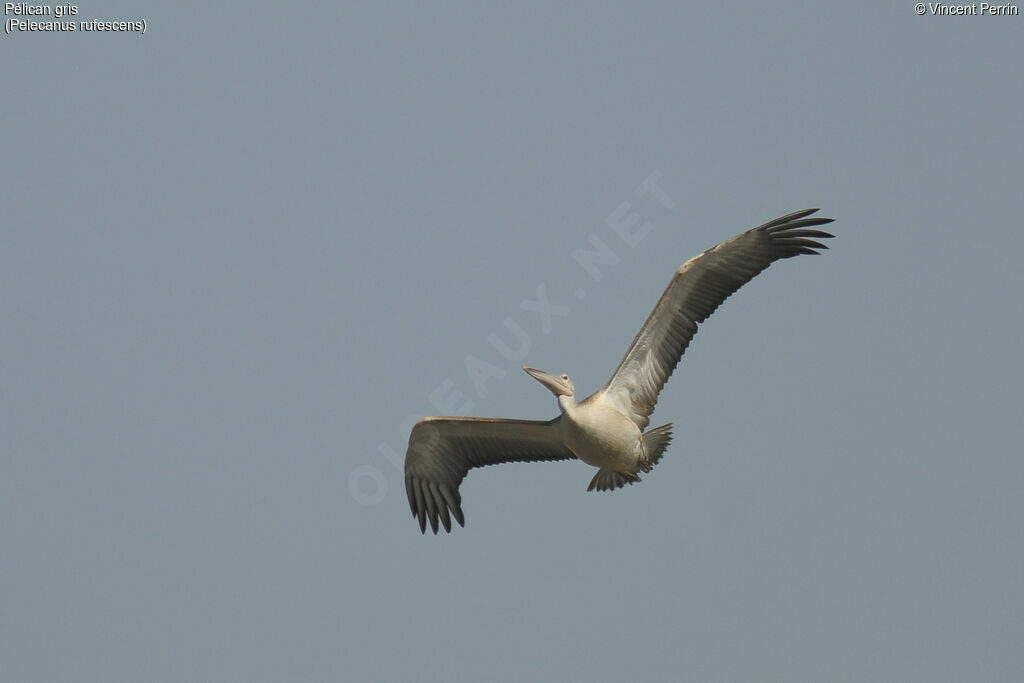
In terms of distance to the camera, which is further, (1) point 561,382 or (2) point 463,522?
(2) point 463,522

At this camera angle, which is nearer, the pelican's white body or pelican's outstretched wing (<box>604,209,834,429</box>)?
the pelican's white body

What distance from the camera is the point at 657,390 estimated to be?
1895 cm

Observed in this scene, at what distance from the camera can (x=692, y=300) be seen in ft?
61.8

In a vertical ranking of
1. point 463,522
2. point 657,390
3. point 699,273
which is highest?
point 699,273

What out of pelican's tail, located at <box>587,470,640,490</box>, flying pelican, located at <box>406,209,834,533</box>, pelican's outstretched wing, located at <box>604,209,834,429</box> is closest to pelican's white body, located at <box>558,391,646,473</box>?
flying pelican, located at <box>406,209,834,533</box>

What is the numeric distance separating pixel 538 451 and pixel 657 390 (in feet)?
5.82

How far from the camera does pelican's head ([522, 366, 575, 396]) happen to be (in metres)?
18.3

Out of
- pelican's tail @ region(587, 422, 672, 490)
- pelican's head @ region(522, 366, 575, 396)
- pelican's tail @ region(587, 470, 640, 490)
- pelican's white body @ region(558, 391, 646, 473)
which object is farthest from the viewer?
pelican's tail @ region(587, 470, 640, 490)

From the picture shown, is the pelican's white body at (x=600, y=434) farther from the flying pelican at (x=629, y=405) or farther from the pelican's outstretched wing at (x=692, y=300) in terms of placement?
the pelican's outstretched wing at (x=692, y=300)

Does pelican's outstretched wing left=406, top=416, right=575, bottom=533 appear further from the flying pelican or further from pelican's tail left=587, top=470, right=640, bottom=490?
pelican's tail left=587, top=470, right=640, bottom=490

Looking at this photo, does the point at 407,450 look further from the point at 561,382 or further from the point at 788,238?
the point at 788,238

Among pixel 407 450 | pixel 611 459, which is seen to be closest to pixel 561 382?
pixel 611 459

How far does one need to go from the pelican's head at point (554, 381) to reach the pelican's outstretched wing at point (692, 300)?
52 cm

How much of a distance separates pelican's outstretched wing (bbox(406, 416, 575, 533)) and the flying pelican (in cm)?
1
